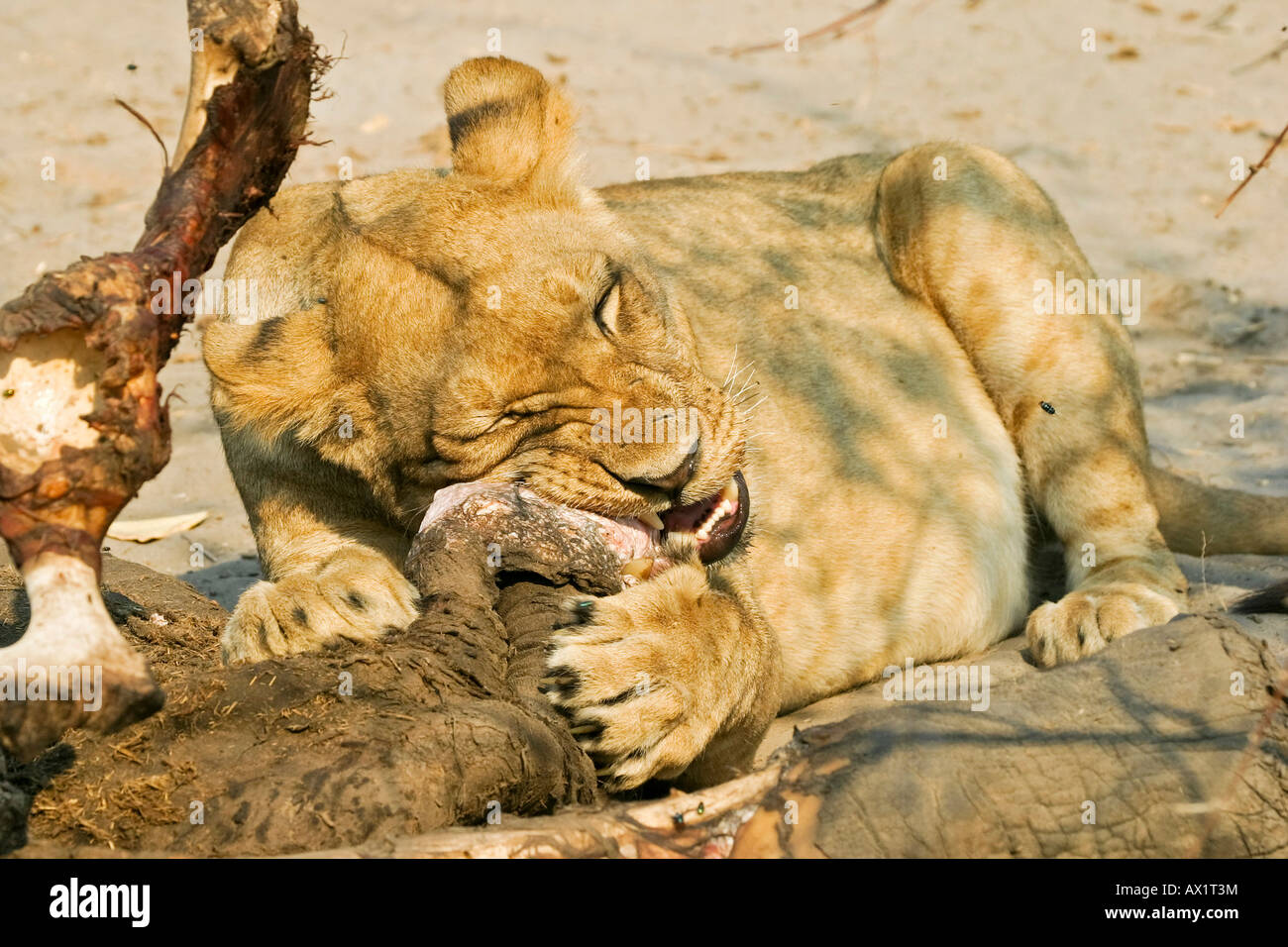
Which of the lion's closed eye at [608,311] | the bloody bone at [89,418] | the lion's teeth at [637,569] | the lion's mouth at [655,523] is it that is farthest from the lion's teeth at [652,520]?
the bloody bone at [89,418]

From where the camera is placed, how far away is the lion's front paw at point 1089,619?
164 inches

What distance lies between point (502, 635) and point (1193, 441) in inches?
154

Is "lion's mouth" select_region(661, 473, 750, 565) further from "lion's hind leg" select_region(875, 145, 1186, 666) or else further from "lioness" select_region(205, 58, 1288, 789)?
"lion's hind leg" select_region(875, 145, 1186, 666)

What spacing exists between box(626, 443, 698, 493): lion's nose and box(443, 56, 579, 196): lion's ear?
38.0 inches

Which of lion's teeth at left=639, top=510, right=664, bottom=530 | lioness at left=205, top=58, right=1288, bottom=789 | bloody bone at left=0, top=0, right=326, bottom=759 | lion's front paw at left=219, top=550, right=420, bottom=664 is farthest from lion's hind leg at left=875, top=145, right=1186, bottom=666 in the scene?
bloody bone at left=0, top=0, right=326, bottom=759

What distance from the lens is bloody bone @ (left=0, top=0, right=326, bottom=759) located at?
2.03 meters

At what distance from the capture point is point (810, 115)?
910 cm

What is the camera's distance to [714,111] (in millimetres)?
9227

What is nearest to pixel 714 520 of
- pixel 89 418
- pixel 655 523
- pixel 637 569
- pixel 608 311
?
pixel 655 523

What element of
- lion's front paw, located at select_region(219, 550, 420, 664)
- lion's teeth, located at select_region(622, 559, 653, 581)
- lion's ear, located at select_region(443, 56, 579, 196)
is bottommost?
lion's front paw, located at select_region(219, 550, 420, 664)

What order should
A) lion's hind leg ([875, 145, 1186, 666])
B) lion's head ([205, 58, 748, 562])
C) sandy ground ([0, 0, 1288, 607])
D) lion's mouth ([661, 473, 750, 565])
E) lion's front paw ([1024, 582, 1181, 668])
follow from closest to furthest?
lion's head ([205, 58, 748, 562])
lion's mouth ([661, 473, 750, 565])
lion's front paw ([1024, 582, 1181, 668])
lion's hind leg ([875, 145, 1186, 666])
sandy ground ([0, 0, 1288, 607])

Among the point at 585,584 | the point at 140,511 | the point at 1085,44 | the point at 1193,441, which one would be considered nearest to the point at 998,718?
the point at 585,584

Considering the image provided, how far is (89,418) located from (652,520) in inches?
62.0

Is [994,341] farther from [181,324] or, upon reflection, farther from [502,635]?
[181,324]
